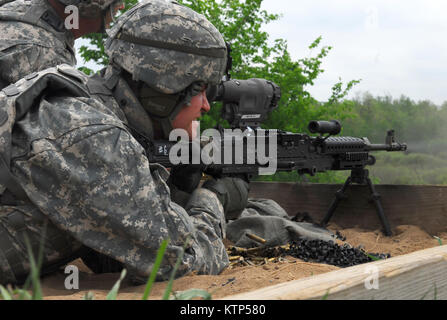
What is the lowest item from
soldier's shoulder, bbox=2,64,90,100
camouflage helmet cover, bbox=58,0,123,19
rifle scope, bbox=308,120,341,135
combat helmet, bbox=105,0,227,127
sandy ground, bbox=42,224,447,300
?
sandy ground, bbox=42,224,447,300

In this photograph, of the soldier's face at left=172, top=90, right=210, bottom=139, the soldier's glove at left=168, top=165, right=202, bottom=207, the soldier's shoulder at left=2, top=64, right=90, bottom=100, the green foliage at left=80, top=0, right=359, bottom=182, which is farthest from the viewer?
the green foliage at left=80, top=0, right=359, bottom=182

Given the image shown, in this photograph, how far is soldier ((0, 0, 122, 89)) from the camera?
3.09 metres

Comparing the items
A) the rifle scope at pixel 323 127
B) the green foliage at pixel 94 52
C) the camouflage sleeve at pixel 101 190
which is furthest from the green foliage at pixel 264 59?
the camouflage sleeve at pixel 101 190

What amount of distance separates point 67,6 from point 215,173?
4.65 ft

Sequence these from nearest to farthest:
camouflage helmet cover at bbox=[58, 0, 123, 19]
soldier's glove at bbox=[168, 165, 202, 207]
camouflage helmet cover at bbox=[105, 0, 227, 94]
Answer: camouflage helmet cover at bbox=[105, 0, 227, 94] < soldier's glove at bbox=[168, 165, 202, 207] < camouflage helmet cover at bbox=[58, 0, 123, 19]

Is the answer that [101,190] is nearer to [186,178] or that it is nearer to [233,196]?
[186,178]

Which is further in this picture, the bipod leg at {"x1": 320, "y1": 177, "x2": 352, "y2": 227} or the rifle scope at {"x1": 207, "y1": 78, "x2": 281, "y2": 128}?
the bipod leg at {"x1": 320, "y1": 177, "x2": 352, "y2": 227}

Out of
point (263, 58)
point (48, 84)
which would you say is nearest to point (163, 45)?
point (48, 84)

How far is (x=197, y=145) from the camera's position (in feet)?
9.32

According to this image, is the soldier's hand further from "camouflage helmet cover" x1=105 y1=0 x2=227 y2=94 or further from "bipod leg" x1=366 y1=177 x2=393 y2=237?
"bipod leg" x1=366 y1=177 x2=393 y2=237

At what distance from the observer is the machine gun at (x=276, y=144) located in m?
3.61

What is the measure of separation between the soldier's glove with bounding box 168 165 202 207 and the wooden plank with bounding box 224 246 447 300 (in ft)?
4.35

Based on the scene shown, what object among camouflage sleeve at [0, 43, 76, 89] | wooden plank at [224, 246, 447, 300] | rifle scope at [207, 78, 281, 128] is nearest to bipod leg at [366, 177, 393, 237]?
rifle scope at [207, 78, 281, 128]

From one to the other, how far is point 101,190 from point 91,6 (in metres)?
2.12
